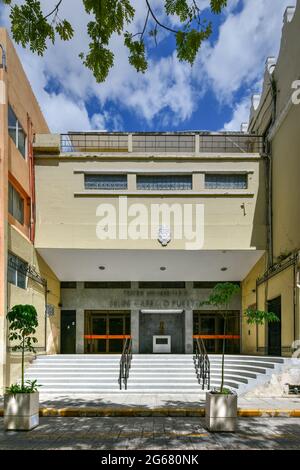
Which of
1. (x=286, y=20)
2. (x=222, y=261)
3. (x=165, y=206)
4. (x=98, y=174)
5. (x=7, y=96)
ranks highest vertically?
(x=286, y=20)

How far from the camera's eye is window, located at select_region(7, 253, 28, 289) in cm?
1380

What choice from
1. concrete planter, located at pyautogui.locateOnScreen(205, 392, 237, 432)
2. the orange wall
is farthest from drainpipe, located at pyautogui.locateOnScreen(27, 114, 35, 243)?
concrete planter, located at pyautogui.locateOnScreen(205, 392, 237, 432)

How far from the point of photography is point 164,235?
1673 centimetres

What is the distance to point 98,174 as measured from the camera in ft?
56.8

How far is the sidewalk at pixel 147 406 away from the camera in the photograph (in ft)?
33.7

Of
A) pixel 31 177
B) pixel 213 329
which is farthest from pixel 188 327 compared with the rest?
pixel 31 177

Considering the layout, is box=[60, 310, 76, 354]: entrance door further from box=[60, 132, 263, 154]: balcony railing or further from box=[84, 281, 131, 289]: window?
box=[60, 132, 263, 154]: balcony railing

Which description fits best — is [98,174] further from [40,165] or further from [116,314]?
[116,314]

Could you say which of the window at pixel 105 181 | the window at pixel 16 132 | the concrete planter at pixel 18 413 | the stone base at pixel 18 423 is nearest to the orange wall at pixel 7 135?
the window at pixel 16 132

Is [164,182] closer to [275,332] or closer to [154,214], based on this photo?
[154,214]

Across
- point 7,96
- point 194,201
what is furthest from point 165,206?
point 7,96

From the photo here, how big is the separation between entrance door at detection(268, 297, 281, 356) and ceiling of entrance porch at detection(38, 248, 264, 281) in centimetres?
208

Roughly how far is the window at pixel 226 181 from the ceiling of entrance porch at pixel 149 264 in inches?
96.9
